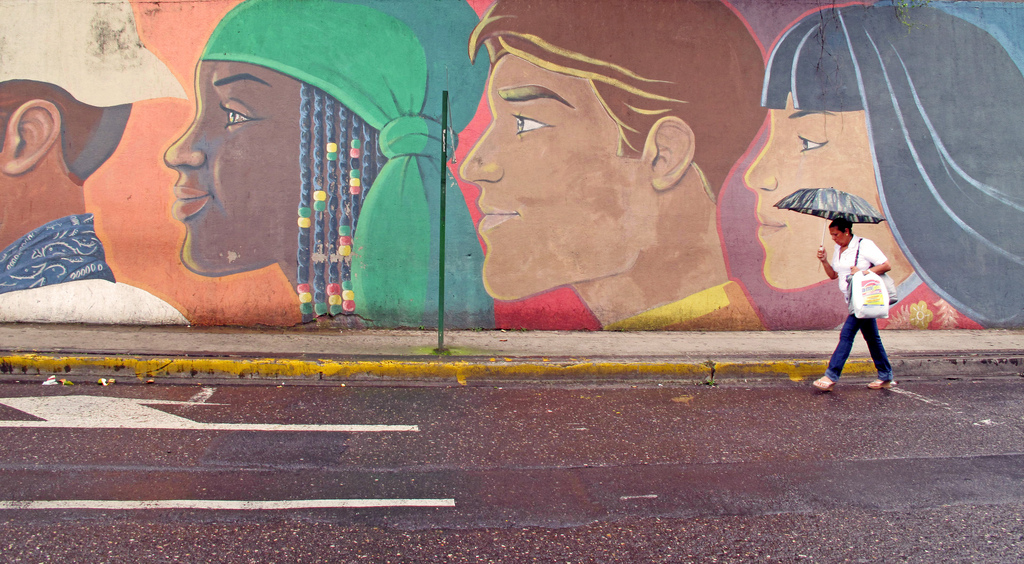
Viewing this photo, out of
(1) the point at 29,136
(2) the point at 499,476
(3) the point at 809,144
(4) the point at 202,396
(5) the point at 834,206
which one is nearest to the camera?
(2) the point at 499,476

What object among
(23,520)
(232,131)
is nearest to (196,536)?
(23,520)

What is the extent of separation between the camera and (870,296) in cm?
566

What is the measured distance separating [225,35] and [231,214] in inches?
87.7

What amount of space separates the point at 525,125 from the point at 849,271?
4.16 meters

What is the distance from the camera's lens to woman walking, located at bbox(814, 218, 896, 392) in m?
5.69

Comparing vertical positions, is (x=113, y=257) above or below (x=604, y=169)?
below

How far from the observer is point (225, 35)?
25.8 feet

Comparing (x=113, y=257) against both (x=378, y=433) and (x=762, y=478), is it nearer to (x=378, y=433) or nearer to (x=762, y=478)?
(x=378, y=433)

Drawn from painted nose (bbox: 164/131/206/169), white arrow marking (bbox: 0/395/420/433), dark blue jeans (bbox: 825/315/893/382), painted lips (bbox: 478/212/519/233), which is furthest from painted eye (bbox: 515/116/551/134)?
white arrow marking (bbox: 0/395/420/433)

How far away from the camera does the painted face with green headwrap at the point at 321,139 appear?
789cm

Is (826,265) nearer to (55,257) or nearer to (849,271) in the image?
(849,271)

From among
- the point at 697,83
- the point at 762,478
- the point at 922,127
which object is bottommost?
the point at 762,478

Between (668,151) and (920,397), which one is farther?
(668,151)

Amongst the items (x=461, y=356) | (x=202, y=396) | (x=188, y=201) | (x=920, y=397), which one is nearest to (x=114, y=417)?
(x=202, y=396)
